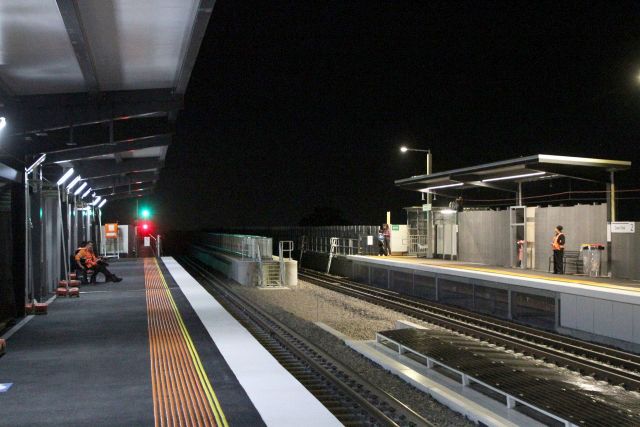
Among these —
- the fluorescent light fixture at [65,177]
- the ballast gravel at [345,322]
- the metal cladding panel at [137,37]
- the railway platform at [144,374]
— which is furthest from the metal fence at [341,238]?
the metal cladding panel at [137,37]

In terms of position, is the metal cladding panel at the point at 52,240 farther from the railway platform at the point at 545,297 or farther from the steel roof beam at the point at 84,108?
the railway platform at the point at 545,297

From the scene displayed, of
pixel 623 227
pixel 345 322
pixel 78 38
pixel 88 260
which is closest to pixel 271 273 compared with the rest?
pixel 88 260

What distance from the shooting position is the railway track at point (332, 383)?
750 centimetres

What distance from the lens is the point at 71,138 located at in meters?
15.7

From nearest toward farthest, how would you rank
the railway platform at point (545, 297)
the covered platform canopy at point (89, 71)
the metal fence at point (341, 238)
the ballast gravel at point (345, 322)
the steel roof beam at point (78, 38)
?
the ballast gravel at point (345, 322)
the steel roof beam at point (78, 38)
the covered platform canopy at point (89, 71)
the railway platform at point (545, 297)
the metal fence at point (341, 238)

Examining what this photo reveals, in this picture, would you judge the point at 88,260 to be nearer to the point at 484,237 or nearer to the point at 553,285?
the point at 484,237

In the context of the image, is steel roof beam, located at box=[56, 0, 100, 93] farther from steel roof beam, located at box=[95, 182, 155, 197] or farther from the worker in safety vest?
steel roof beam, located at box=[95, 182, 155, 197]

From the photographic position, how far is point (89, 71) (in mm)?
12641

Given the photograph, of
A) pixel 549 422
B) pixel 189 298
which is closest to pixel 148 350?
pixel 549 422

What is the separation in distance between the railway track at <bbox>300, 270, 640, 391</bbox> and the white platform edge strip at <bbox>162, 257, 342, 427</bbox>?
4.82m

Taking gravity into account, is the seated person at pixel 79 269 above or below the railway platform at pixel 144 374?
above

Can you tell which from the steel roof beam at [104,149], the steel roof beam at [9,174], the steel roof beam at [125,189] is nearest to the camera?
the steel roof beam at [9,174]

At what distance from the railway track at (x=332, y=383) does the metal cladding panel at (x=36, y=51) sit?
6155mm

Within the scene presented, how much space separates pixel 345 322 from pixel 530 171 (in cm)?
652
